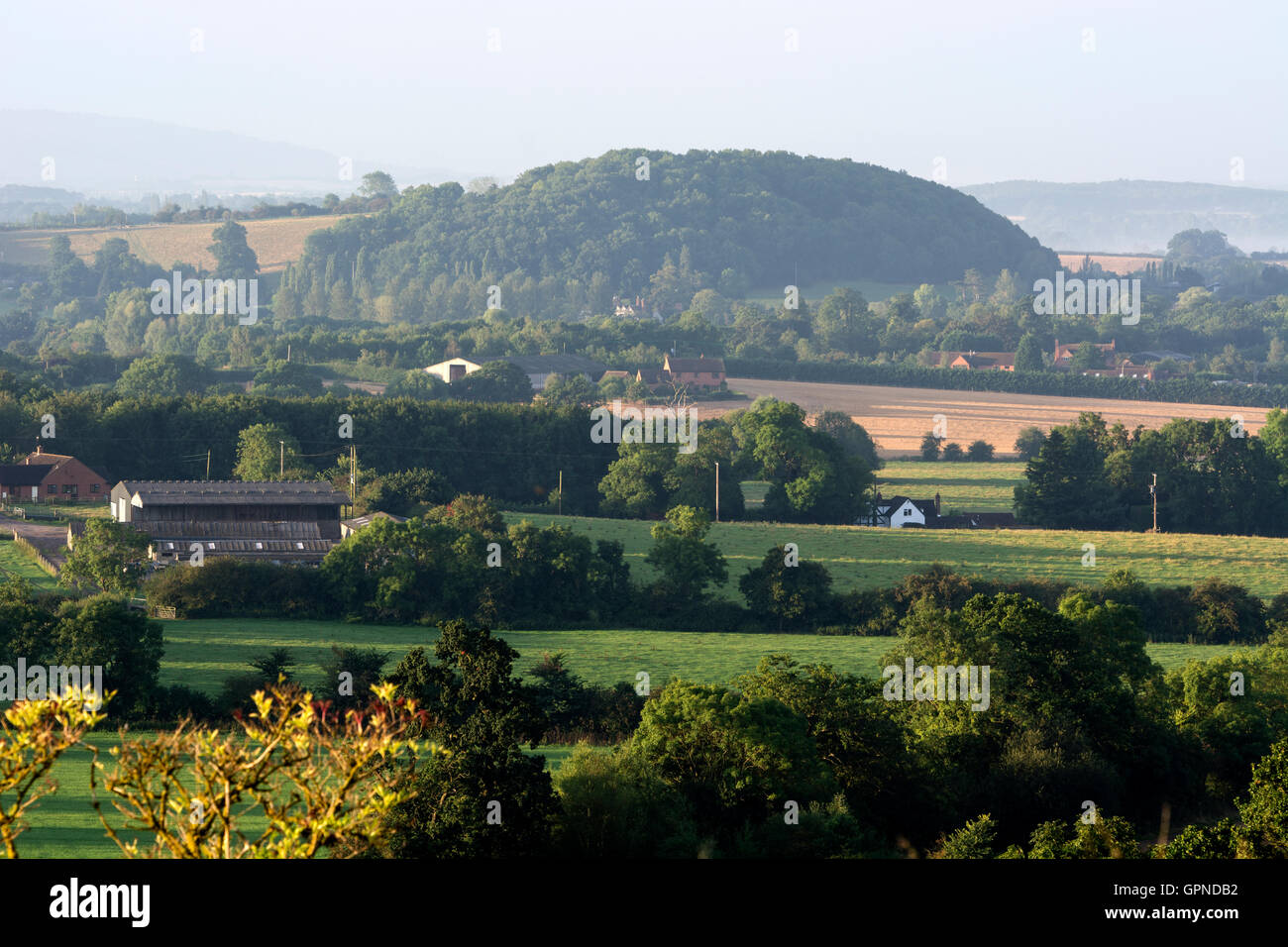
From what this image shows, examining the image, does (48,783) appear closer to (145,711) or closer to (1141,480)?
(145,711)

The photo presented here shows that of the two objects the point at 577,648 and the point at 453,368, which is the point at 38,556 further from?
the point at 453,368

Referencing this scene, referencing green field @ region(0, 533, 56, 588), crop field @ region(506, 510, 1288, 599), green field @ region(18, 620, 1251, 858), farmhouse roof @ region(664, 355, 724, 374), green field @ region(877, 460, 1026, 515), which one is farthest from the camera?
farmhouse roof @ region(664, 355, 724, 374)

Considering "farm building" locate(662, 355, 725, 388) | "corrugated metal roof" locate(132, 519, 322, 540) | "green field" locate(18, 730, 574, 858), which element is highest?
"farm building" locate(662, 355, 725, 388)

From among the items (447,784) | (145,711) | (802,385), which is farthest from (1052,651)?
(802,385)

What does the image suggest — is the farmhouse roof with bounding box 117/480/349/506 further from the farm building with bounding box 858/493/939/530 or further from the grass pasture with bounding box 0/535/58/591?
the farm building with bounding box 858/493/939/530

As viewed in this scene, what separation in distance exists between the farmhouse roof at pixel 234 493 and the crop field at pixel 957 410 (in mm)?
37485

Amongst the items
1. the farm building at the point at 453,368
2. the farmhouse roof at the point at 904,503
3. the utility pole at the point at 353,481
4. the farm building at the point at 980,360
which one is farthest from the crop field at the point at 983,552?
the farm building at the point at 980,360

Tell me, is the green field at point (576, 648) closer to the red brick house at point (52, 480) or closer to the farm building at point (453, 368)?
the red brick house at point (52, 480)

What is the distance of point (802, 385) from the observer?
121 m

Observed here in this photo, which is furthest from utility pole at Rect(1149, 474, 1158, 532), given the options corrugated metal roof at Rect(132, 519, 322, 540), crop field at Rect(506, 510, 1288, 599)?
corrugated metal roof at Rect(132, 519, 322, 540)

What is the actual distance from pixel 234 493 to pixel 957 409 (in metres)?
63.2

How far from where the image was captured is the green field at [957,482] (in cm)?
6731

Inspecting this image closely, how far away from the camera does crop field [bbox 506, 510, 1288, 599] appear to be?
50.5 metres

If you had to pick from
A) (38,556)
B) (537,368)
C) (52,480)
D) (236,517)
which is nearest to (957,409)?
(537,368)
